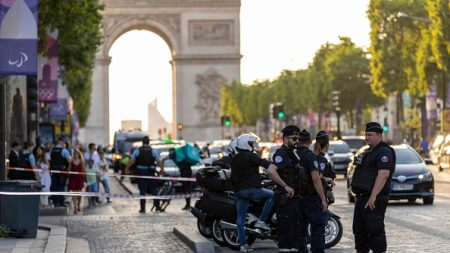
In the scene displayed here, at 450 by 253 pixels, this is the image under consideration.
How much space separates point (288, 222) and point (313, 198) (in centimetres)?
38

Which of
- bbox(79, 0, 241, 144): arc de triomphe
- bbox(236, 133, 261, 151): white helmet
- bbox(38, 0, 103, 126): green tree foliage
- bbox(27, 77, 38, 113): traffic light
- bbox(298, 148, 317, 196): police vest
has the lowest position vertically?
bbox(298, 148, 317, 196): police vest

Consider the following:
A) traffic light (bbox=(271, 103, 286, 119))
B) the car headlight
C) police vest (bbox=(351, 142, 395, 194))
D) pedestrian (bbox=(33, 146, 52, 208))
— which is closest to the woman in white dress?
pedestrian (bbox=(33, 146, 52, 208))

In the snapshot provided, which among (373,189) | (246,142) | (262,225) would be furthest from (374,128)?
(262,225)

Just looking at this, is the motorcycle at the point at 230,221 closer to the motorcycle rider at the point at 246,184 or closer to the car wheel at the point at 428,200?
the motorcycle rider at the point at 246,184

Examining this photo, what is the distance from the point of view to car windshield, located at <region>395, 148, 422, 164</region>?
3107 centimetres

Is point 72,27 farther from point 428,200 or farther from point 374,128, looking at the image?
point 374,128

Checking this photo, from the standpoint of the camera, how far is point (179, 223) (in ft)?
85.3

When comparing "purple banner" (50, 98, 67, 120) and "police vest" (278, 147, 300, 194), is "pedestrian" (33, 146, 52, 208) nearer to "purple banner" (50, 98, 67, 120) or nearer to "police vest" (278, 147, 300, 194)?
"police vest" (278, 147, 300, 194)

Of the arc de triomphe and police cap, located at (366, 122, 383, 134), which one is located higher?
the arc de triomphe

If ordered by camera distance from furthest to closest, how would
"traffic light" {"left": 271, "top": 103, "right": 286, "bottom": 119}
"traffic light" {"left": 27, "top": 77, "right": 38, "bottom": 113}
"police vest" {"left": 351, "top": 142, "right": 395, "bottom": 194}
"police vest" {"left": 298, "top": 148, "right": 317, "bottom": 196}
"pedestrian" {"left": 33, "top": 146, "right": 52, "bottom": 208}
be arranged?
"traffic light" {"left": 271, "top": 103, "right": 286, "bottom": 119}, "traffic light" {"left": 27, "top": 77, "right": 38, "bottom": 113}, "pedestrian" {"left": 33, "top": 146, "right": 52, "bottom": 208}, "police vest" {"left": 298, "top": 148, "right": 317, "bottom": 196}, "police vest" {"left": 351, "top": 142, "right": 395, "bottom": 194}

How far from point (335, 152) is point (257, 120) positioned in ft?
358

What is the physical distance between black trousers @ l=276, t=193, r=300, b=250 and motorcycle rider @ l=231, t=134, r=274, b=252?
2.98m

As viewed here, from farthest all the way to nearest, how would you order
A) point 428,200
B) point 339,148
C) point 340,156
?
1. point 339,148
2. point 340,156
3. point 428,200

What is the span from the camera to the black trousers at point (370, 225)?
1456 cm
